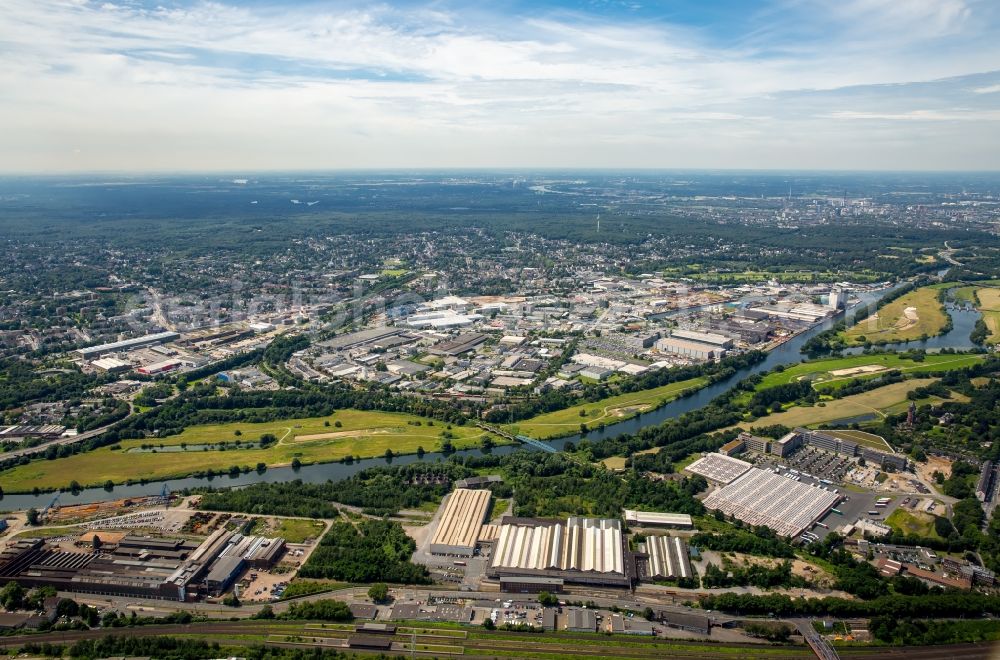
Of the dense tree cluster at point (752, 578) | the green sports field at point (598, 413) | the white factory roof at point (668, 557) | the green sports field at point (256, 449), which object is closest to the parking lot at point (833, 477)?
the dense tree cluster at point (752, 578)

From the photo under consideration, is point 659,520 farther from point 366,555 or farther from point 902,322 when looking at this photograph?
point 902,322

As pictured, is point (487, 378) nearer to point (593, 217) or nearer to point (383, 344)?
point (383, 344)

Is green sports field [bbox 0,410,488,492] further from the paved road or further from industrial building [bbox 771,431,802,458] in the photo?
industrial building [bbox 771,431,802,458]

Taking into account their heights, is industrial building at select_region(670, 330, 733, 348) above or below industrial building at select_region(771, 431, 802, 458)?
above

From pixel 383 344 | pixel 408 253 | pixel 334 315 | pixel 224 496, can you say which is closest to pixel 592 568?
pixel 224 496

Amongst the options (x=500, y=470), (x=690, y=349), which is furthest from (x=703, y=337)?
(x=500, y=470)

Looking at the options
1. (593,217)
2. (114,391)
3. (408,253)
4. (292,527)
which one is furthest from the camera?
(593,217)

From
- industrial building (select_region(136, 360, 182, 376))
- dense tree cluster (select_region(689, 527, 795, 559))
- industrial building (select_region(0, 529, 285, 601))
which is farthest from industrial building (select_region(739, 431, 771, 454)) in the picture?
industrial building (select_region(136, 360, 182, 376))

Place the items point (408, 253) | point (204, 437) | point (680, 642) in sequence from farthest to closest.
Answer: point (408, 253)
point (204, 437)
point (680, 642)
